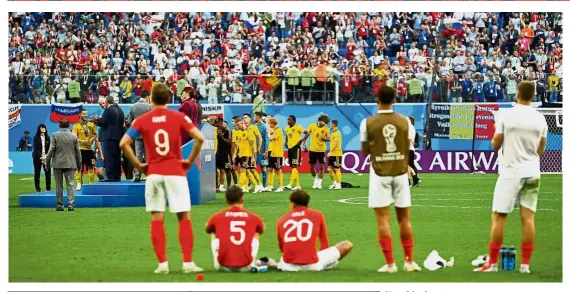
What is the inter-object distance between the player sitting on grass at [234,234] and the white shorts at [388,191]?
4.45 feet

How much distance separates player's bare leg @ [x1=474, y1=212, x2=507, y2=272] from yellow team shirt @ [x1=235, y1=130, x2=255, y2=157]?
17119 mm

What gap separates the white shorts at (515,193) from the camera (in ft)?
40.3

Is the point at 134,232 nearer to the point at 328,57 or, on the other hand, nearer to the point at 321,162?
the point at 321,162

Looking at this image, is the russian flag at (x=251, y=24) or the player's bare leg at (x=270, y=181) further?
the russian flag at (x=251, y=24)

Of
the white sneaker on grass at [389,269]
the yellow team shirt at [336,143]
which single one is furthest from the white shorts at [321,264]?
the yellow team shirt at [336,143]

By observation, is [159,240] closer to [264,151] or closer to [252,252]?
[252,252]

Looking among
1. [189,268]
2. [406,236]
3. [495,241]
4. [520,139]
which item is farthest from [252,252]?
[520,139]

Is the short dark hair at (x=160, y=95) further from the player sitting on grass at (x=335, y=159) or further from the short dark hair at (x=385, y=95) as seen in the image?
the player sitting on grass at (x=335, y=159)

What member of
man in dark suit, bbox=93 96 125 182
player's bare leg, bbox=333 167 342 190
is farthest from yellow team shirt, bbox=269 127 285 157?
man in dark suit, bbox=93 96 125 182

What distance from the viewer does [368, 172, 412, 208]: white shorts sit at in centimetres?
1230

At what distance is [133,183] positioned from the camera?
79.8ft

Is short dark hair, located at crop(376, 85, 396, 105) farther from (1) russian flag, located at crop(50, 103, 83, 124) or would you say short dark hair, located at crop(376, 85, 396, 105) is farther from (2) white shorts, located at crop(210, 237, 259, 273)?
(1) russian flag, located at crop(50, 103, 83, 124)
